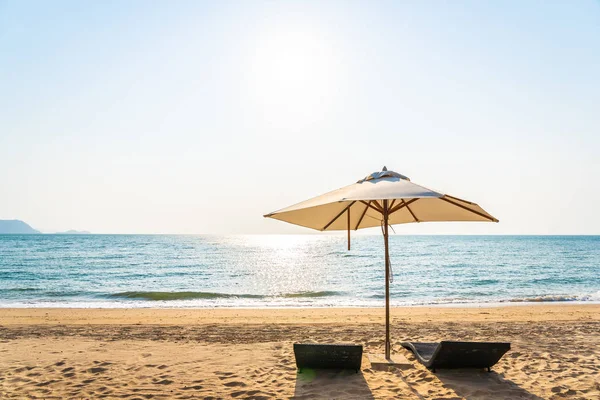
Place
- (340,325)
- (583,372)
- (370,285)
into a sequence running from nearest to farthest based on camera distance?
(583,372) → (340,325) → (370,285)

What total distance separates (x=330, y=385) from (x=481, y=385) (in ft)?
6.68

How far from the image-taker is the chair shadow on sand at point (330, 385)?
5.17 meters

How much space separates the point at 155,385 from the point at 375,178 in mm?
4180

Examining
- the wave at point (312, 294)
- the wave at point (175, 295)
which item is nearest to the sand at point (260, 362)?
the wave at point (175, 295)

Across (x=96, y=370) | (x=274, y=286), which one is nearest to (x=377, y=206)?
(x=96, y=370)

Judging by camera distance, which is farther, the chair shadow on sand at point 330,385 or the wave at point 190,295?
the wave at point 190,295

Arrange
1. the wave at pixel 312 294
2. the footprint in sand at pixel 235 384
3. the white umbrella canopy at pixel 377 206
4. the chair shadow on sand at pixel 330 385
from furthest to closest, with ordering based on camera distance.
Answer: the wave at pixel 312 294 → the footprint in sand at pixel 235 384 → the chair shadow on sand at pixel 330 385 → the white umbrella canopy at pixel 377 206

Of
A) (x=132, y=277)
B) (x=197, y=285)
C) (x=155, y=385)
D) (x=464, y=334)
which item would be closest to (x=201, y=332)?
(x=155, y=385)

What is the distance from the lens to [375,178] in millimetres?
5805

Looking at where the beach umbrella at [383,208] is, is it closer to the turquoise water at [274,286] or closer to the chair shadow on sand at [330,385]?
the chair shadow on sand at [330,385]

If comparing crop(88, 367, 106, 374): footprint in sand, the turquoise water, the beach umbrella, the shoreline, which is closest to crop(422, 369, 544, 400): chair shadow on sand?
the beach umbrella

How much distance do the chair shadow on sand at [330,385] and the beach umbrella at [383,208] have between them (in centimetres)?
100

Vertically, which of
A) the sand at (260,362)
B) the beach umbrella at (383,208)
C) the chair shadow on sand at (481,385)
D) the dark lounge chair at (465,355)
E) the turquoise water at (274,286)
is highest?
the beach umbrella at (383,208)

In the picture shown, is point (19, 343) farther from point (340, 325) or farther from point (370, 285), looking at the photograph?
point (370, 285)
